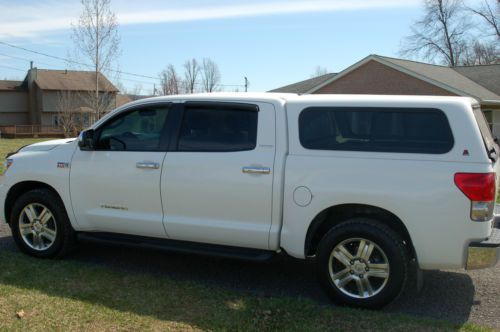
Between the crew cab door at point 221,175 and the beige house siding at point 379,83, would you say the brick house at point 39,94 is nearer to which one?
the beige house siding at point 379,83

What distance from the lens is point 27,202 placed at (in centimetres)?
596

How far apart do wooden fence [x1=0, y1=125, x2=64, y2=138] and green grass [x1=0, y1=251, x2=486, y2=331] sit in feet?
165

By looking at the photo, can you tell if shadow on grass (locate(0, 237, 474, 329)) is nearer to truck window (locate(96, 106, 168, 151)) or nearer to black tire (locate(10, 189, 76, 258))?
black tire (locate(10, 189, 76, 258))

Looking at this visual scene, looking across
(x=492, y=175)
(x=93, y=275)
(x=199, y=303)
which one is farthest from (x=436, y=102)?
(x=93, y=275)

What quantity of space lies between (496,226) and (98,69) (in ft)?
65.1

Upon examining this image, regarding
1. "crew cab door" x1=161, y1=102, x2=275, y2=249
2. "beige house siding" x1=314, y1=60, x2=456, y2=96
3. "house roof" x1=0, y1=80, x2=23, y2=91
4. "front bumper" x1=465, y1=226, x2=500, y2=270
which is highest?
"house roof" x1=0, y1=80, x2=23, y2=91

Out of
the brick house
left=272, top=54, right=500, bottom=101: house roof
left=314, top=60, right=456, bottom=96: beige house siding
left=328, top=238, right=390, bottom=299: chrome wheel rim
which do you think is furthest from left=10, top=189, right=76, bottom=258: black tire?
the brick house

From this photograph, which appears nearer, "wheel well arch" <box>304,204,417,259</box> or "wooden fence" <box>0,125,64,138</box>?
"wheel well arch" <box>304,204,417,259</box>

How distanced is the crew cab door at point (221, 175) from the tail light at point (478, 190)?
1.63 meters

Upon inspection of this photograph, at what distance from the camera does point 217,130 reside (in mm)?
5242

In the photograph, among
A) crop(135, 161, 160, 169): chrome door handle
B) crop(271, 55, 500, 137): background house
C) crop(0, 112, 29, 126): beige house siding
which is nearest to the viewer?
crop(135, 161, 160, 169): chrome door handle

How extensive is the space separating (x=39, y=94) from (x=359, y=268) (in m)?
60.6

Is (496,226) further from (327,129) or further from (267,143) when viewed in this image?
(267,143)

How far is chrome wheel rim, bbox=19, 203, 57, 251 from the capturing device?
19.5 ft
